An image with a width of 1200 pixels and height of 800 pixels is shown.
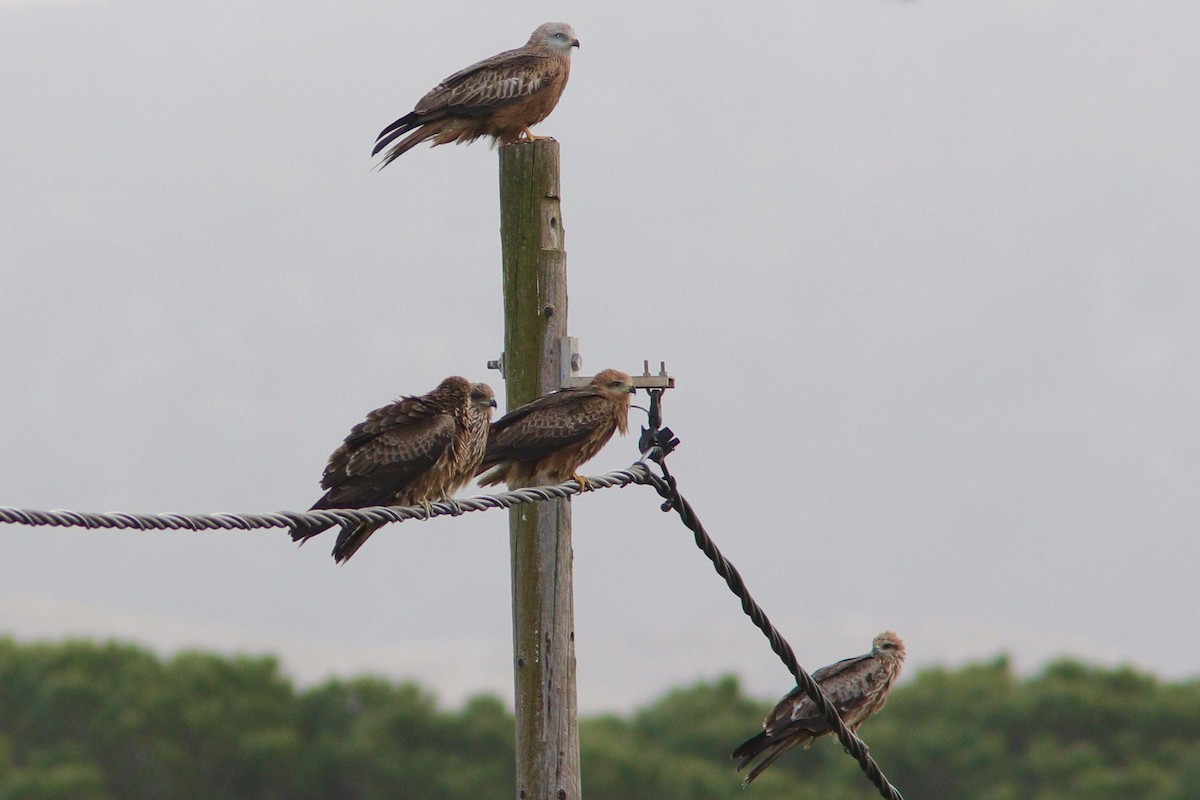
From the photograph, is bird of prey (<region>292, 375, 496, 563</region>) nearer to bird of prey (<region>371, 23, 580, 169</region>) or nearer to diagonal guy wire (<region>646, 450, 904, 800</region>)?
diagonal guy wire (<region>646, 450, 904, 800</region>)

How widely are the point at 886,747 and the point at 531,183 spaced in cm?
1811

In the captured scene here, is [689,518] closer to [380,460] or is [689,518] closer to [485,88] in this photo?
[380,460]

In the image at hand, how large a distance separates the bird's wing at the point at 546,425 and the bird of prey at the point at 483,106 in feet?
6.26

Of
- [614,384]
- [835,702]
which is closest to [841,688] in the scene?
[835,702]

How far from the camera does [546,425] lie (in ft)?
25.8

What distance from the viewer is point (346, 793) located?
873 inches

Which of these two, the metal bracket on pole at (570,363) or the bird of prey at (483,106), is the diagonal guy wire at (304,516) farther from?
the bird of prey at (483,106)

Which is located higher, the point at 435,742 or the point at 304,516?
the point at 435,742

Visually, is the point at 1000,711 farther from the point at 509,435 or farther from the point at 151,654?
the point at 509,435

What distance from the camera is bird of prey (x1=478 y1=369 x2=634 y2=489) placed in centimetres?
769

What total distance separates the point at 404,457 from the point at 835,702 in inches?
133

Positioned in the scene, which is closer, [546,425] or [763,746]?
[546,425]

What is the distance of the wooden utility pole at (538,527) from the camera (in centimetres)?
673

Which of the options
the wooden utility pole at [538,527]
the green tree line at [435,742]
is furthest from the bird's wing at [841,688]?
the green tree line at [435,742]
